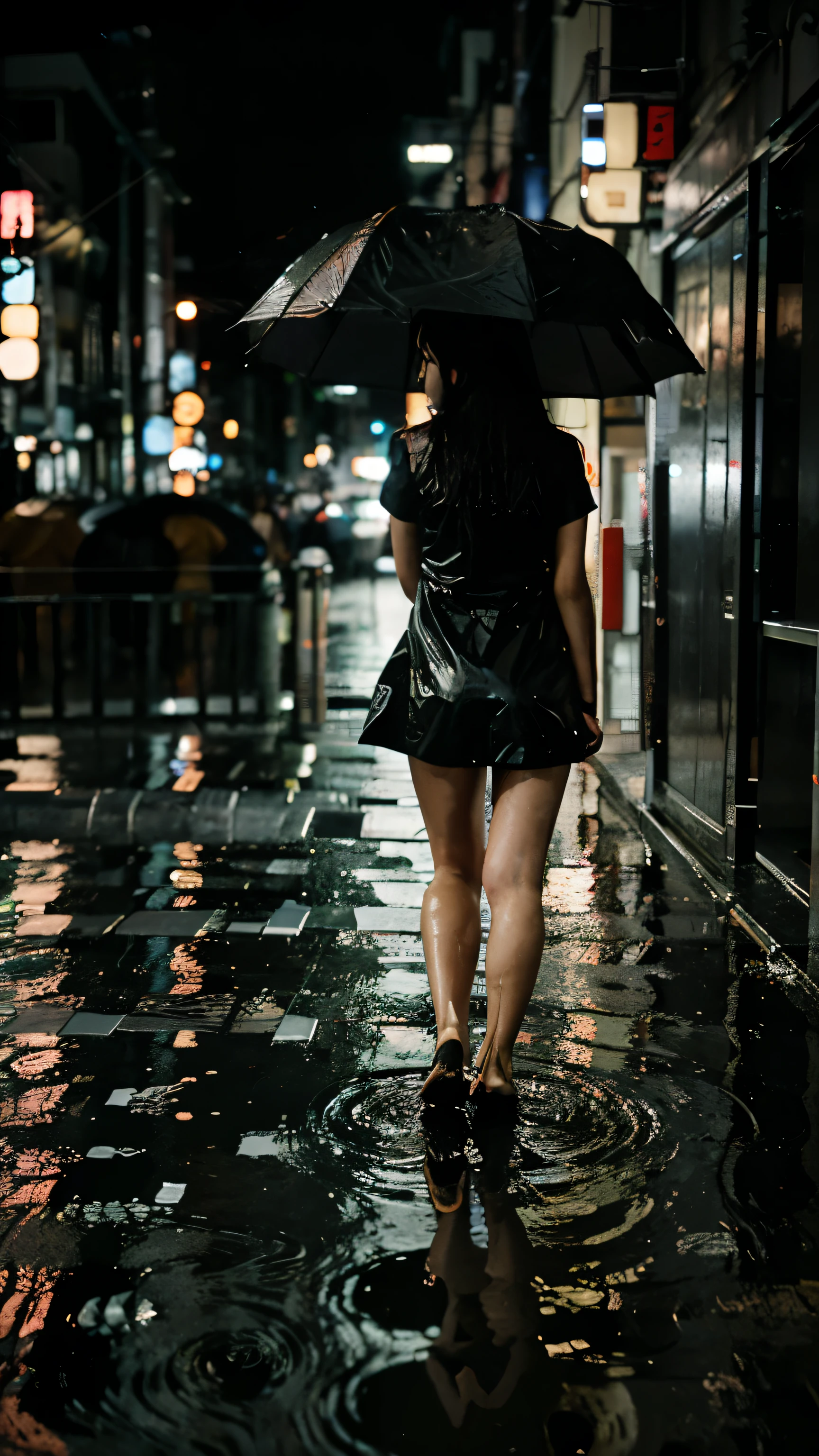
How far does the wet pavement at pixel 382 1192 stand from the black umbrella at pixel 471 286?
2.09 m

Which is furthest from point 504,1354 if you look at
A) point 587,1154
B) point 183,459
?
point 183,459

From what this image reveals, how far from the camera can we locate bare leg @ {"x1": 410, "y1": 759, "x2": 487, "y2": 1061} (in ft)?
12.7

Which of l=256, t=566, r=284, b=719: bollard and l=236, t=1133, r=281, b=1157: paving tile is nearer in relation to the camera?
l=236, t=1133, r=281, b=1157: paving tile

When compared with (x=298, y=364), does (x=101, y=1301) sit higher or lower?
lower

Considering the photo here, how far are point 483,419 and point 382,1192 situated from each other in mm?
2007

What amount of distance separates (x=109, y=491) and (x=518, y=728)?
3336 cm

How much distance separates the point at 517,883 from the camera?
383cm

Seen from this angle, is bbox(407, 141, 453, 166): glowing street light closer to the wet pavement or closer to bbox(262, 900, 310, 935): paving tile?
bbox(262, 900, 310, 935): paving tile

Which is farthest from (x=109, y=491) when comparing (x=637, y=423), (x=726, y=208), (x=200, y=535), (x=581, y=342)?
(x=581, y=342)

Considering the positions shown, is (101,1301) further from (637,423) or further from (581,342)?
(637,423)

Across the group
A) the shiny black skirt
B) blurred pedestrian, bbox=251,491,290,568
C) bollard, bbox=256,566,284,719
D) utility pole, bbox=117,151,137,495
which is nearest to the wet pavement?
the shiny black skirt

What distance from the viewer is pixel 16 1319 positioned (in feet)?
8.79

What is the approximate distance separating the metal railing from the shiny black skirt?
26.2 ft

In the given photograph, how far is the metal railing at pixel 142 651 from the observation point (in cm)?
1191
